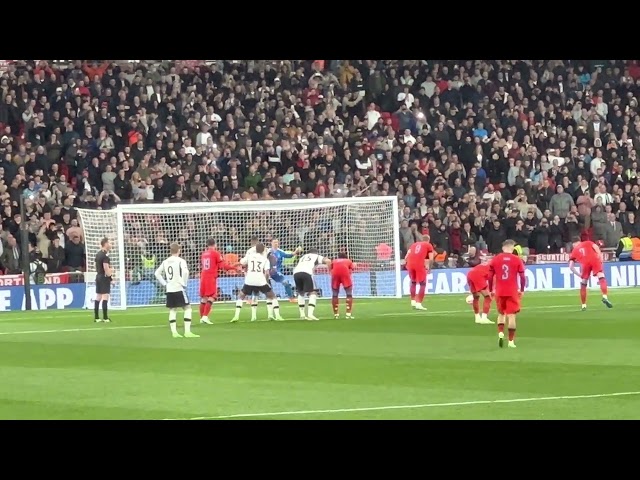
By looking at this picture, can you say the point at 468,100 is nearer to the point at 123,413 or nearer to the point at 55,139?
the point at 55,139

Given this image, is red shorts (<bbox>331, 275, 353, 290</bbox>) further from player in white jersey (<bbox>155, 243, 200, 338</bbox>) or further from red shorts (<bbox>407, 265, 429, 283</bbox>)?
player in white jersey (<bbox>155, 243, 200, 338</bbox>)

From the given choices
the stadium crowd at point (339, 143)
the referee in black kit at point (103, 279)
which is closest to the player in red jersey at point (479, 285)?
the referee in black kit at point (103, 279)

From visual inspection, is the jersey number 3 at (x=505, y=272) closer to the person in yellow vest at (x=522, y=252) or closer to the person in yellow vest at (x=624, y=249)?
the person in yellow vest at (x=522, y=252)

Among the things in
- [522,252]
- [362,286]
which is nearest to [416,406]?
[362,286]

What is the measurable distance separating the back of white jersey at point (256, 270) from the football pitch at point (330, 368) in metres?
1.06

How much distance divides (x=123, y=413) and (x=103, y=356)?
Answer: 7340 mm

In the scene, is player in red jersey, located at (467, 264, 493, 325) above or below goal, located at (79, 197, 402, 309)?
below

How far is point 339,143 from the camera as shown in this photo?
4369 centimetres

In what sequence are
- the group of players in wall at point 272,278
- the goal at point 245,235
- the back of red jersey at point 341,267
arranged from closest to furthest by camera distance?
the group of players in wall at point 272,278 < the back of red jersey at point 341,267 < the goal at point 245,235

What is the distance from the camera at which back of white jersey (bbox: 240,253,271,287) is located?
29.7 m

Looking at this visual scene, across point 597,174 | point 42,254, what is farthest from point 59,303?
point 597,174

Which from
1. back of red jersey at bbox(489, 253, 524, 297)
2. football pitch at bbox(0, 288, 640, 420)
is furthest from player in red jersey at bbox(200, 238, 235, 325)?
back of red jersey at bbox(489, 253, 524, 297)

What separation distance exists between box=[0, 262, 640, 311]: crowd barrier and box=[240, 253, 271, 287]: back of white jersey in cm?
563

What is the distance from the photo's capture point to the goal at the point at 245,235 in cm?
3550
